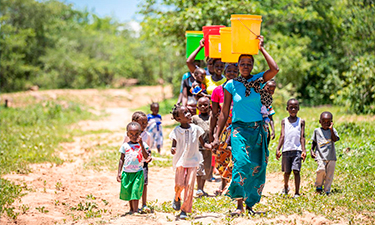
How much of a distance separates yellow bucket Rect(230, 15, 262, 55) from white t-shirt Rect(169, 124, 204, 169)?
46.0 inches

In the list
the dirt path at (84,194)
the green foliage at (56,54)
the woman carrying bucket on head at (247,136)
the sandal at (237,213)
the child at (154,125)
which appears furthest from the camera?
the green foliage at (56,54)

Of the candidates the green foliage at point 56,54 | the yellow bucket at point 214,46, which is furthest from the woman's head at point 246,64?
the green foliage at point 56,54

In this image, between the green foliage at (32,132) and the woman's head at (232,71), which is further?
the green foliage at (32,132)

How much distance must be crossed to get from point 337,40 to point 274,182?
11682mm

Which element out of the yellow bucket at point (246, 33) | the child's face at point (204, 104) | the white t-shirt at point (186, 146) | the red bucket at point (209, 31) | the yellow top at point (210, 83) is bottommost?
the white t-shirt at point (186, 146)

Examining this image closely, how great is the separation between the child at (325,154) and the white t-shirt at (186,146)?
1.76 meters

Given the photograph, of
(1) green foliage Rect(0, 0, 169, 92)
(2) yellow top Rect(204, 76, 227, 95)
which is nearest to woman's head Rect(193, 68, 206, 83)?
(2) yellow top Rect(204, 76, 227, 95)

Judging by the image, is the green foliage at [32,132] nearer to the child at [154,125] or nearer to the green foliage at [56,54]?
the child at [154,125]

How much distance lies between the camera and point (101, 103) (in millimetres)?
22891

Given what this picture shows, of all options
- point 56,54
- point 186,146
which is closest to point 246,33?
point 186,146

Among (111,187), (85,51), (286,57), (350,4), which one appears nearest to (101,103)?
(85,51)

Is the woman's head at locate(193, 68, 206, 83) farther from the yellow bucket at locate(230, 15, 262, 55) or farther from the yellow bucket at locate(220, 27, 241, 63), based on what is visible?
the yellow bucket at locate(230, 15, 262, 55)

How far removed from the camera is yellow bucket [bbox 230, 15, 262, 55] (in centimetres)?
459

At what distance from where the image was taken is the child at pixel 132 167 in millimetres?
5090
